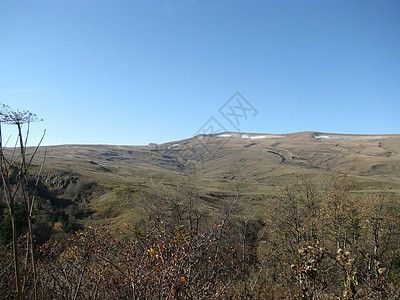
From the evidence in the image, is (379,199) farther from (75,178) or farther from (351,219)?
(75,178)

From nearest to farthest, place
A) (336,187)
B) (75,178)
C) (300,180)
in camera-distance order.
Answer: (336,187)
(300,180)
(75,178)

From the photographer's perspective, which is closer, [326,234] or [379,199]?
[379,199]

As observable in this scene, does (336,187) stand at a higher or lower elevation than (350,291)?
lower

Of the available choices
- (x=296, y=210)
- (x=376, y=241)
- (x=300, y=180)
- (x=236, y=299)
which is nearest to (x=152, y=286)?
(x=236, y=299)

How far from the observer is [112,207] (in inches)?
2876

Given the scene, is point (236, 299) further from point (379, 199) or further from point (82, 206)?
point (82, 206)

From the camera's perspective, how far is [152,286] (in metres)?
5.41

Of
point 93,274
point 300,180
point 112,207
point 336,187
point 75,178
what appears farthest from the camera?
point 75,178

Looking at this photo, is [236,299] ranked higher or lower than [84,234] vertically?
lower

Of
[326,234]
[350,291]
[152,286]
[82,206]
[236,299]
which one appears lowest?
[82,206]

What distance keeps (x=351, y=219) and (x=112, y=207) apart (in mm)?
60866

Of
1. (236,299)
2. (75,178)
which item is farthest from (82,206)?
(236,299)

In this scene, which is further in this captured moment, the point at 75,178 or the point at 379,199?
the point at 75,178

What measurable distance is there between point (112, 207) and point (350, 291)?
75572 millimetres
